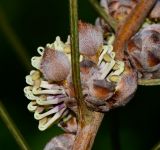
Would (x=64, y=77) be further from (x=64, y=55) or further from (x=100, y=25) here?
(x=100, y=25)

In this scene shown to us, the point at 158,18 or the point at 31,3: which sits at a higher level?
the point at 158,18

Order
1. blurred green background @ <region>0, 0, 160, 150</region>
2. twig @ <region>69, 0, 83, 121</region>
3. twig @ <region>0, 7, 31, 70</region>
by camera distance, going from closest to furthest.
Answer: twig @ <region>69, 0, 83, 121</region>, twig @ <region>0, 7, 31, 70</region>, blurred green background @ <region>0, 0, 160, 150</region>

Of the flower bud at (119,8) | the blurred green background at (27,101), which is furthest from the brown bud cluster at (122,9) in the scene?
the blurred green background at (27,101)

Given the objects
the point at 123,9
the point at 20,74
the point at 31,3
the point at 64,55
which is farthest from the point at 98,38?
the point at 31,3

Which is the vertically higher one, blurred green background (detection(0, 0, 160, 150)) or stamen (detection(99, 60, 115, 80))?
stamen (detection(99, 60, 115, 80))

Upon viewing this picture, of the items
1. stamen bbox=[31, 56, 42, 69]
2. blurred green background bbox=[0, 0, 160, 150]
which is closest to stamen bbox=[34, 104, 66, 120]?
stamen bbox=[31, 56, 42, 69]

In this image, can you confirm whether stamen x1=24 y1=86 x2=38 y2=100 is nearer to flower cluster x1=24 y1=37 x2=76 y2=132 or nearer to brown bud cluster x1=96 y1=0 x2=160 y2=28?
flower cluster x1=24 y1=37 x2=76 y2=132

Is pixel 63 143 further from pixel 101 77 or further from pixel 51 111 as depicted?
pixel 101 77

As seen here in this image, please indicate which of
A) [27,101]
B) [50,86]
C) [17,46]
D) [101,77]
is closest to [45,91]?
[50,86]
